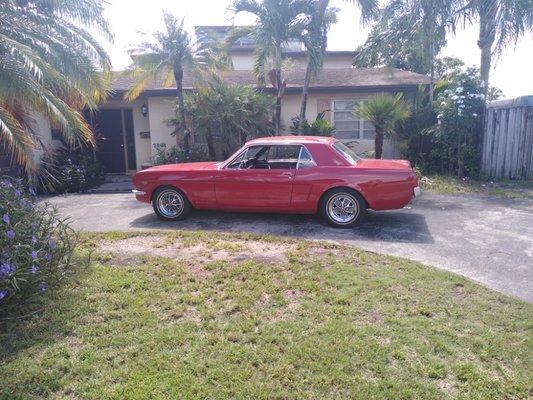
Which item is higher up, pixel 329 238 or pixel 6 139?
pixel 6 139

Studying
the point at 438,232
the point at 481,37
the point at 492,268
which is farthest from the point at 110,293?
the point at 481,37

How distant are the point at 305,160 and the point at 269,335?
3900mm

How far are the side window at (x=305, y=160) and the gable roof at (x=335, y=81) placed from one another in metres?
6.37

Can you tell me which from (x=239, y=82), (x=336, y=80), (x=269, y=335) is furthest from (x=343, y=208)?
(x=239, y=82)

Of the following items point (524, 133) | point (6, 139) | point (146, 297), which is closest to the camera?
point (146, 297)

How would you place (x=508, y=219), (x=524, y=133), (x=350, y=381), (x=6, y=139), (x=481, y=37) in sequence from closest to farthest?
(x=350, y=381) → (x=6, y=139) → (x=508, y=219) → (x=524, y=133) → (x=481, y=37)

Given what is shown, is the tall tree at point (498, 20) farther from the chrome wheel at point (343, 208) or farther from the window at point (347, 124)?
the chrome wheel at point (343, 208)

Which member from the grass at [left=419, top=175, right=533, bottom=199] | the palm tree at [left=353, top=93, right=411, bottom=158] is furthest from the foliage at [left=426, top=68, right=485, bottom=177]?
the palm tree at [left=353, top=93, right=411, bottom=158]

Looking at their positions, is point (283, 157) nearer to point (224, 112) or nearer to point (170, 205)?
point (170, 205)

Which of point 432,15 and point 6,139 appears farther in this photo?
point 432,15

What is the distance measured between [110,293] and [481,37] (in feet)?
42.5

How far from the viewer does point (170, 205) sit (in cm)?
752

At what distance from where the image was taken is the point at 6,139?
5.35 metres

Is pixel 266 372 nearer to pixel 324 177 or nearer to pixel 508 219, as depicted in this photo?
pixel 324 177
